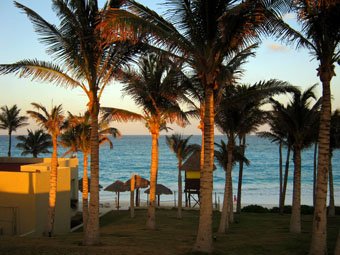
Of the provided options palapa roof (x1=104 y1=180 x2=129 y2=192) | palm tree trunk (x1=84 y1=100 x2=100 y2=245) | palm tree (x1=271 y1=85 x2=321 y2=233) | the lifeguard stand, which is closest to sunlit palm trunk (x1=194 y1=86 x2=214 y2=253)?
palm tree trunk (x1=84 y1=100 x2=100 y2=245)

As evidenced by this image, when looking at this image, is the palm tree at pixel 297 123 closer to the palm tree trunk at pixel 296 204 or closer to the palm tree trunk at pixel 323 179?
the palm tree trunk at pixel 296 204

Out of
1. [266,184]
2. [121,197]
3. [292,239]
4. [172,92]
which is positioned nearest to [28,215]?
[172,92]

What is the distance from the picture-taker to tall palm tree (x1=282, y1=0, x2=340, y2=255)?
9.05 m

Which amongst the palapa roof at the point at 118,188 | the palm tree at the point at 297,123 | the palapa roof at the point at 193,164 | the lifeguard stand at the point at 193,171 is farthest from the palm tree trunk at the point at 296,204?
the palapa roof at the point at 118,188

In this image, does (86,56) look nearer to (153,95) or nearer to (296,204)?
(153,95)

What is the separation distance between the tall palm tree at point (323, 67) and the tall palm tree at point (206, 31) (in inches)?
31.7

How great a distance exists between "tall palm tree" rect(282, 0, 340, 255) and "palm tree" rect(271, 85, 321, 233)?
6.15 meters

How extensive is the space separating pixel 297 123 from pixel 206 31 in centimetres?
780

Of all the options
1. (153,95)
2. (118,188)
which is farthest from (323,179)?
(118,188)

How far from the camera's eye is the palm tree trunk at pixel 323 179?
9047mm

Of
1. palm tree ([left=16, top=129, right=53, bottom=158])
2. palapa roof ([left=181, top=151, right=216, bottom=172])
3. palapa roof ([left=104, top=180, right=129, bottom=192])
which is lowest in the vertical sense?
palapa roof ([left=104, top=180, right=129, bottom=192])

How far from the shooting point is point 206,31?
9852mm

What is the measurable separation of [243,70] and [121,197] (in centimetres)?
3102

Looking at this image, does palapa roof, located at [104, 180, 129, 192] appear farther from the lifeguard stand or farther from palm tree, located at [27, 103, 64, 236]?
palm tree, located at [27, 103, 64, 236]
